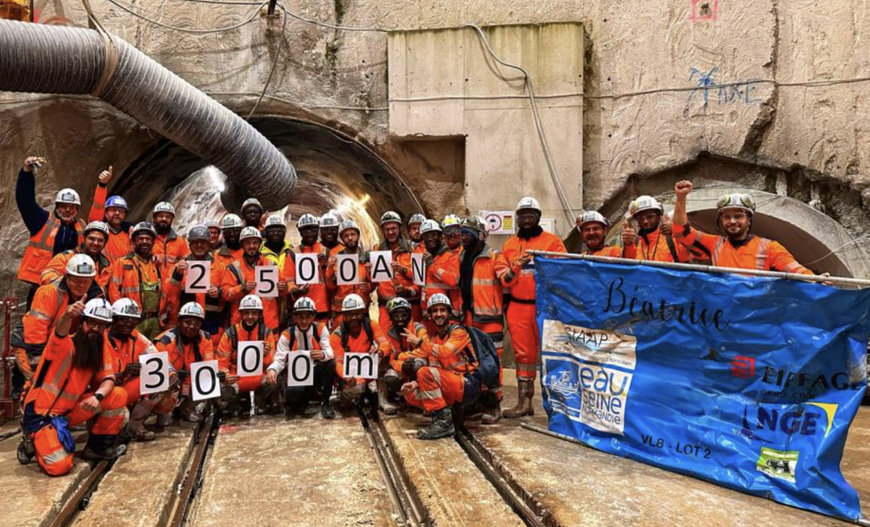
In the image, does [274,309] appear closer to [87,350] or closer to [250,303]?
[250,303]

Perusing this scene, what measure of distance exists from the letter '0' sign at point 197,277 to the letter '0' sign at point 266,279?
45 centimetres

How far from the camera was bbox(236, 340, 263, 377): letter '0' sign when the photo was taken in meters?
5.50

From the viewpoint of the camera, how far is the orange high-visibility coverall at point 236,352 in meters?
5.71

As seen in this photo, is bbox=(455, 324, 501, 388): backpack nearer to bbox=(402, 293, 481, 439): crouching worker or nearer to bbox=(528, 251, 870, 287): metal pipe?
bbox=(402, 293, 481, 439): crouching worker

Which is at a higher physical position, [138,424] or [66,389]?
[66,389]

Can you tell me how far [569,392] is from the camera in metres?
4.89

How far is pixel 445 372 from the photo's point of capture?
202 inches

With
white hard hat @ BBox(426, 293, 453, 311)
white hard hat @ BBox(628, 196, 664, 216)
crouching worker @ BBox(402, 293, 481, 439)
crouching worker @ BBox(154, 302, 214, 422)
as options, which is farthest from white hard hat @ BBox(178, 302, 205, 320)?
white hard hat @ BBox(628, 196, 664, 216)

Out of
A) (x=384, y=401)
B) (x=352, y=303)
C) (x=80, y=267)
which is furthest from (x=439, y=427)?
(x=80, y=267)

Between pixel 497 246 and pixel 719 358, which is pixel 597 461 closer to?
pixel 719 358

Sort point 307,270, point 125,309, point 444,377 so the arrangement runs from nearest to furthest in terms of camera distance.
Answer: point 125,309 → point 444,377 → point 307,270

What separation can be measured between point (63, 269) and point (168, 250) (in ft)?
3.84

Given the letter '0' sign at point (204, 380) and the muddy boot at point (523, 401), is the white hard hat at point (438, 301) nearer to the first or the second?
the muddy boot at point (523, 401)

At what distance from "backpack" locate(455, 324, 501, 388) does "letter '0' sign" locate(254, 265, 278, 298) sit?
1.98 metres
